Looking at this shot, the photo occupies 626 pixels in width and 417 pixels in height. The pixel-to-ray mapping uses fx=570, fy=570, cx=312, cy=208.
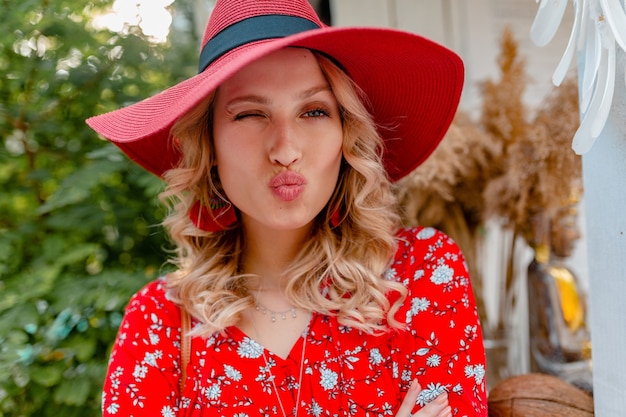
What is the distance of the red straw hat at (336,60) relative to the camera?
4.00 feet

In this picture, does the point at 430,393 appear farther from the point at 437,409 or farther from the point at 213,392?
the point at 213,392

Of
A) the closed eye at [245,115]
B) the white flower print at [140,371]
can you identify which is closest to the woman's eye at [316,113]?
the closed eye at [245,115]

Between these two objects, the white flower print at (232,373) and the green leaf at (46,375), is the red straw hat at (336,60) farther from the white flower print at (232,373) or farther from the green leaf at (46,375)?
the green leaf at (46,375)

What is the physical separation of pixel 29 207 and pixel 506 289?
71.1 inches

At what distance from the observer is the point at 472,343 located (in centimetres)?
139

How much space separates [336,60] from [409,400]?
0.84m

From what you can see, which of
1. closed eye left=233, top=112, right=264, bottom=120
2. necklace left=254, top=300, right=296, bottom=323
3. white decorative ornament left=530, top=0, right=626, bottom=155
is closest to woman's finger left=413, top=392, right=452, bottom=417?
necklace left=254, top=300, right=296, bottom=323

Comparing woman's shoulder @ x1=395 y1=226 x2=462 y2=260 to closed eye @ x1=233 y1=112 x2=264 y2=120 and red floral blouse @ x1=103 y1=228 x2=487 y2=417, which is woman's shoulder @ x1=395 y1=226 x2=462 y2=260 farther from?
closed eye @ x1=233 y1=112 x2=264 y2=120

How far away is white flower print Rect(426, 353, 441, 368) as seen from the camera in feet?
4.54

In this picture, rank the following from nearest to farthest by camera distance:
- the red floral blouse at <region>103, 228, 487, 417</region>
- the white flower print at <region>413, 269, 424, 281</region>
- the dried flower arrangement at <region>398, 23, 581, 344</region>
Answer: the red floral blouse at <region>103, 228, 487, 417</region> < the white flower print at <region>413, 269, 424, 281</region> < the dried flower arrangement at <region>398, 23, 581, 344</region>

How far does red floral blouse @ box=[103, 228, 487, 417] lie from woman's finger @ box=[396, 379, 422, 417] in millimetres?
20

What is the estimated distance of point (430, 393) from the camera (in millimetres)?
1371

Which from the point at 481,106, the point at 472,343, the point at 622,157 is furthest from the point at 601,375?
the point at 481,106

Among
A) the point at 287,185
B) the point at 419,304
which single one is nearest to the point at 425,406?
the point at 419,304
